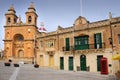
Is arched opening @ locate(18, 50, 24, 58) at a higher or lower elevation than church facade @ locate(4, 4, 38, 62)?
lower

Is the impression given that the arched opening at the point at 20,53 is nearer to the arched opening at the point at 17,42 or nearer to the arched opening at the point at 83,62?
the arched opening at the point at 17,42

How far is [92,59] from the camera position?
31125mm

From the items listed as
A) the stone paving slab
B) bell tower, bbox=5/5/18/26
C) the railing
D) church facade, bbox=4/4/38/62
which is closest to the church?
the railing

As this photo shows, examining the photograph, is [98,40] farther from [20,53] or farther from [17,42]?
[17,42]

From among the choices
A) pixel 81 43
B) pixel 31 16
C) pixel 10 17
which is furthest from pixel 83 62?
pixel 10 17

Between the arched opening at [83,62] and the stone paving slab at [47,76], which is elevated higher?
the arched opening at [83,62]

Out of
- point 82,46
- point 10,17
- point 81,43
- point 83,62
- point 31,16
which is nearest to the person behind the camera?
point 83,62

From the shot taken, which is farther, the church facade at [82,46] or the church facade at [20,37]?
the church facade at [20,37]

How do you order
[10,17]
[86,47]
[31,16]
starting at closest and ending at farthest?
[86,47]
[31,16]
[10,17]

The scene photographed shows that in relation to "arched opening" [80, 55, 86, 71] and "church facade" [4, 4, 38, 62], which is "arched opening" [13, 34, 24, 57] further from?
"arched opening" [80, 55, 86, 71]

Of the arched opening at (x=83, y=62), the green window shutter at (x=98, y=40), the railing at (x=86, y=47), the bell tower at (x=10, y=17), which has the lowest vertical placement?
the arched opening at (x=83, y=62)

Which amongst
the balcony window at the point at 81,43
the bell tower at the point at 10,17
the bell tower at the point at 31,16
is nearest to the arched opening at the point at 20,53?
the bell tower at the point at 31,16

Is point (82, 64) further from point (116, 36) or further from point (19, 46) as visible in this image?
point (19, 46)

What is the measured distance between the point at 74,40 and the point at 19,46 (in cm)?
3241
